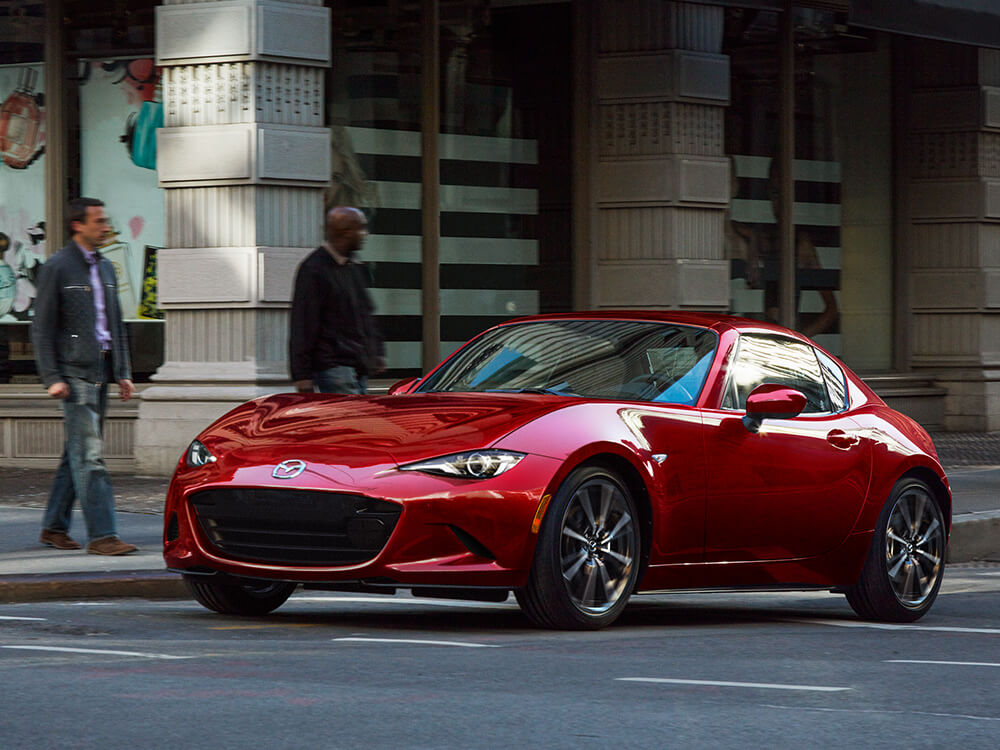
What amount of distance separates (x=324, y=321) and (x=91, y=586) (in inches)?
72.8

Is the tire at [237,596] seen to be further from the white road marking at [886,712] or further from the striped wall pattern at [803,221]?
the striped wall pattern at [803,221]

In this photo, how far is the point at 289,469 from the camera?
7.29m

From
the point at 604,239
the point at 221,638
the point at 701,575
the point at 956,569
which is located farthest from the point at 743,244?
the point at 221,638

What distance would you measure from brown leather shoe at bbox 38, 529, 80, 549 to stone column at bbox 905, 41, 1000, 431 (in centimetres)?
1245

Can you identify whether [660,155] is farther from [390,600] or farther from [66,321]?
[390,600]

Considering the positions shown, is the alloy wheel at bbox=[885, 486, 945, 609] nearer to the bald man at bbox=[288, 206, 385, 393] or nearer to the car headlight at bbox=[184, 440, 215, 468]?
the bald man at bbox=[288, 206, 385, 393]

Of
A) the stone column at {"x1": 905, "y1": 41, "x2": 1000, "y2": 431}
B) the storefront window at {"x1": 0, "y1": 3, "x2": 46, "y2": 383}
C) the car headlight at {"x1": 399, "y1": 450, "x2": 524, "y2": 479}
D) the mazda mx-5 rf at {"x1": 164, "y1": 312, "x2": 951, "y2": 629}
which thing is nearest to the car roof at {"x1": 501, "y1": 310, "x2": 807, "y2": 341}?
the mazda mx-5 rf at {"x1": 164, "y1": 312, "x2": 951, "y2": 629}

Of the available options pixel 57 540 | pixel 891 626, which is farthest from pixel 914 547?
pixel 57 540

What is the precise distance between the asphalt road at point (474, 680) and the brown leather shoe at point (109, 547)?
1.08 meters

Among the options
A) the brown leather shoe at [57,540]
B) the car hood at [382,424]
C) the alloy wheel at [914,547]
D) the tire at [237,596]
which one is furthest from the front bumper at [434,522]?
the brown leather shoe at [57,540]

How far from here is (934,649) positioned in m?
7.47

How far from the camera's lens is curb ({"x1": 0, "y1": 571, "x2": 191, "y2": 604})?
28.5ft

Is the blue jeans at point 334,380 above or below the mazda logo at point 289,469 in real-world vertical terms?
above

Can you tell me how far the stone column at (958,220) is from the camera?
20.1 m
